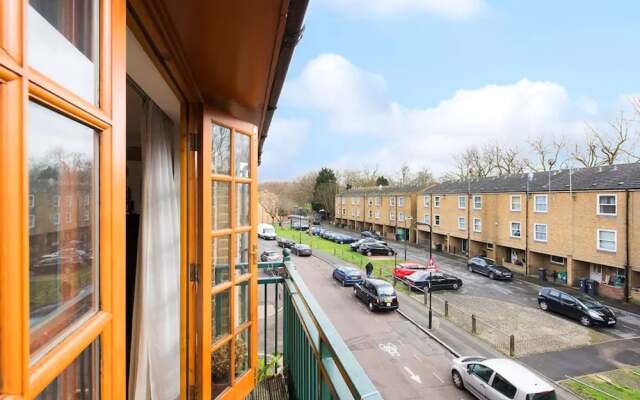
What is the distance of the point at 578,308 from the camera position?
42.5 ft

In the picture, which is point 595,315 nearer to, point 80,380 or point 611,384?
point 611,384

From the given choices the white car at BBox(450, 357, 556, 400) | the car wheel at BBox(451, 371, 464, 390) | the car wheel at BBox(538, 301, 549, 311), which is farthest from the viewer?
the car wheel at BBox(538, 301, 549, 311)

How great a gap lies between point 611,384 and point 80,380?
11882mm

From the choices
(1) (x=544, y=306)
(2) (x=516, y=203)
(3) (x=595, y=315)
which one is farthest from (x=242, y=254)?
(2) (x=516, y=203)

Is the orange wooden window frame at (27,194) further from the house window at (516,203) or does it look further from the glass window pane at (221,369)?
the house window at (516,203)

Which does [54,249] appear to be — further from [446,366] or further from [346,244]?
[346,244]

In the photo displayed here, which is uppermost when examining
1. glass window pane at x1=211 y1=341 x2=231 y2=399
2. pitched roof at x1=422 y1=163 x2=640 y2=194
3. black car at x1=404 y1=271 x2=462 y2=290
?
pitched roof at x1=422 y1=163 x2=640 y2=194

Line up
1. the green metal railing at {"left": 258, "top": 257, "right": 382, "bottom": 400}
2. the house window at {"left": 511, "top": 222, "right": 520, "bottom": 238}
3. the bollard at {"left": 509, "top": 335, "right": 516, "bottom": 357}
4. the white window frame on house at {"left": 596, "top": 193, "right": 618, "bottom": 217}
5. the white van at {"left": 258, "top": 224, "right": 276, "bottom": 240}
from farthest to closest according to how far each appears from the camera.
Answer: the white van at {"left": 258, "top": 224, "right": 276, "bottom": 240} → the house window at {"left": 511, "top": 222, "right": 520, "bottom": 238} → the white window frame on house at {"left": 596, "top": 193, "right": 618, "bottom": 217} → the bollard at {"left": 509, "top": 335, "right": 516, "bottom": 357} → the green metal railing at {"left": 258, "top": 257, "right": 382, "bottom": 400}

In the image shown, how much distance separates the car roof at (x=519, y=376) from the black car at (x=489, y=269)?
11.8 meters

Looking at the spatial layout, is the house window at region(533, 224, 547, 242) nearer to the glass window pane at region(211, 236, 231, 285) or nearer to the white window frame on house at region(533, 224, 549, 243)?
the white window frame on house at region(533, 224, 549, 243)

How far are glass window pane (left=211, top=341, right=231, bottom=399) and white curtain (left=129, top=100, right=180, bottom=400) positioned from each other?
27 centimetres

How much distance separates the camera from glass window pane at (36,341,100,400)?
2.30ft

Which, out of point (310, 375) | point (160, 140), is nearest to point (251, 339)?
point (310, 375)

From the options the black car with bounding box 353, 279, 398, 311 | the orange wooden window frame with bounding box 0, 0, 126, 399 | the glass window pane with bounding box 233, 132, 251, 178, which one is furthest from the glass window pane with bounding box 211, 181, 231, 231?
the black car with bounding box 353, 279, 398, 311
